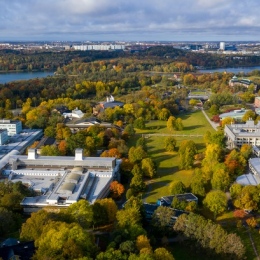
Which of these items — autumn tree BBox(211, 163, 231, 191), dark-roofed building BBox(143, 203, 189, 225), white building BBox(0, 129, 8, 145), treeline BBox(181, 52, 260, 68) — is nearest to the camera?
dark-roofed building BBox(143, 203, 189, 225)

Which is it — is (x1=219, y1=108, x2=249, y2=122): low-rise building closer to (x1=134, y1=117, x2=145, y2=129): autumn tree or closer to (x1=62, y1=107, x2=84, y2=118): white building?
(x1=134, y1=117, x2=145, y2=129): autumn tree

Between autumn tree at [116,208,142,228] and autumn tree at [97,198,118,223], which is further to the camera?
autumn tree at [97,198,118,223]

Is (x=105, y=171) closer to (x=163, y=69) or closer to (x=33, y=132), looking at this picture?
(x=33, y=132)

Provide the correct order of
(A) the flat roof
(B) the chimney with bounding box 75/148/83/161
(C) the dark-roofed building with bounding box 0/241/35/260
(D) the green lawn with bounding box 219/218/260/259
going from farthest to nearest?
(A) the flat roof → (B) the chimney with bounding box 75/148/83/161 → (D) the green lawn with bounding box 219/218/260/259 → (C) the dark-roofed building with bounding box 0/241/35/260

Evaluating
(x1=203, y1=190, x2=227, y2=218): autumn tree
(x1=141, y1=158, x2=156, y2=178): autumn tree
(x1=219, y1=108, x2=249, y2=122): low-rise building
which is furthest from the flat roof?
(x1=203, y1=190, x2=227, y2=218): autumn tree

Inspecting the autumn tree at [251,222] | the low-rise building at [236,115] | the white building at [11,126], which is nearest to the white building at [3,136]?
the white building at [11,126]

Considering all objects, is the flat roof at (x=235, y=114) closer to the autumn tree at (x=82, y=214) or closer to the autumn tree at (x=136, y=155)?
the autumn tree at (x=136, y=155)
